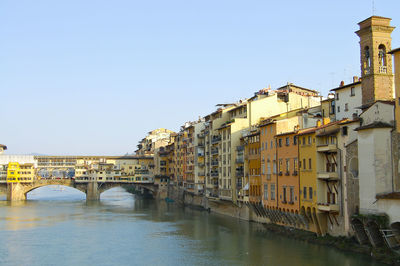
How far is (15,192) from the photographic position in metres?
108

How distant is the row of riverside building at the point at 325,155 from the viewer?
112 feet

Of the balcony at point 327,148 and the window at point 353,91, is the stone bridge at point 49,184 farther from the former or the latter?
the balcony at point 327,148

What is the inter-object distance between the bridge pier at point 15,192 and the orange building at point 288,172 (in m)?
78.1

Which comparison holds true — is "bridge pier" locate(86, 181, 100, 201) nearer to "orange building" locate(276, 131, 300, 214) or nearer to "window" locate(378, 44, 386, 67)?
"orange building" locate(276, 131, 300, 214)

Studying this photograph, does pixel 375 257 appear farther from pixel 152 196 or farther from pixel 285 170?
pixel 152 196

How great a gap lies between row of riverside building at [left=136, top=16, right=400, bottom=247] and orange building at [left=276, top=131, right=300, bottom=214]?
96 millimetres

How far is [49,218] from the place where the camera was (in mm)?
69688

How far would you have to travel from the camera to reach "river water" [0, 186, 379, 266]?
3725cm


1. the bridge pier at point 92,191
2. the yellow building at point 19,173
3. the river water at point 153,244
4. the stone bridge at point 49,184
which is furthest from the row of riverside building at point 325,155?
the yellow building at point 19,173

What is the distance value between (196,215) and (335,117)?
92.5 ft

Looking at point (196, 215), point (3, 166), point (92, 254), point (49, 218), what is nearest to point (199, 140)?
point (196, 215)

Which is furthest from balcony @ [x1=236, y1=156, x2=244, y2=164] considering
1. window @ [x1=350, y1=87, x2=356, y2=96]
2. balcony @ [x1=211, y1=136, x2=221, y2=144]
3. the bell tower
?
the bell tower

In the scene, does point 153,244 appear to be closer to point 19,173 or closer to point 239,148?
point 239,148

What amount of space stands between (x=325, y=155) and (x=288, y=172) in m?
6.20
